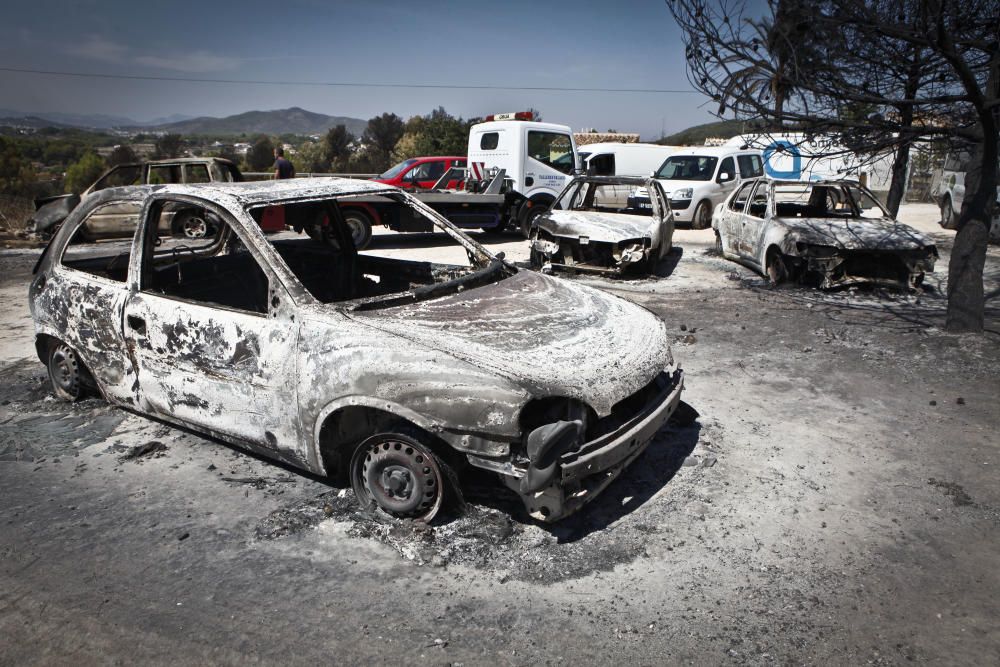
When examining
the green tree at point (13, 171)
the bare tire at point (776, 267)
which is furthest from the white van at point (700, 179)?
the green tree at point (13, 171)

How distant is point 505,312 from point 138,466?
2441mm

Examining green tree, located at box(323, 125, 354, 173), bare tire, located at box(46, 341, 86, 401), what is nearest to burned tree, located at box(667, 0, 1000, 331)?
bare tire, located at box(46, 341, 86, 401)

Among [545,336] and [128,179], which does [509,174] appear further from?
[545,336]

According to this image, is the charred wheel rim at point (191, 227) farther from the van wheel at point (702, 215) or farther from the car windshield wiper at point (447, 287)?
the van wheel at point (702, 215)

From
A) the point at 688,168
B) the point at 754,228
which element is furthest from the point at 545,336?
the point at 688,168

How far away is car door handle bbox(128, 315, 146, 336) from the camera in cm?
382

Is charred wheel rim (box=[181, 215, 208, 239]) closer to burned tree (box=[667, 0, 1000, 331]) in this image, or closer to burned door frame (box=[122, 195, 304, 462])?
burned door frame (box=[122, 195, 304, 462])

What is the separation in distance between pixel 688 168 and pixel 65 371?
46.9ft

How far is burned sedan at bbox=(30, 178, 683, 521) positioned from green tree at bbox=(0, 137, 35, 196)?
32.4 m

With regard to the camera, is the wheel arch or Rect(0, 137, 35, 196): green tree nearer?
the wheel arch

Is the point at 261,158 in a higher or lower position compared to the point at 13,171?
higher

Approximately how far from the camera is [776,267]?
9102 millimetres

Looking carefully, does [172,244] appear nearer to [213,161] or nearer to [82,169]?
[213,161]

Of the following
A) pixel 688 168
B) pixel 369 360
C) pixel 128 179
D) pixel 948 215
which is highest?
pixel 688 168
